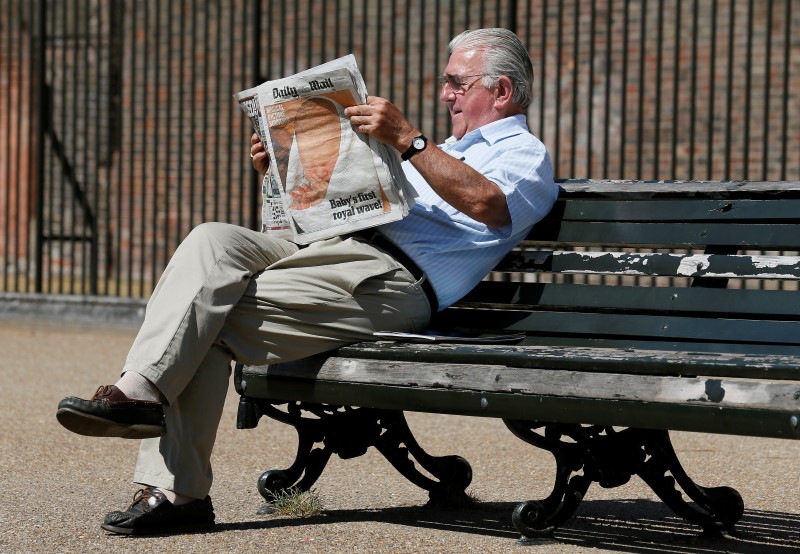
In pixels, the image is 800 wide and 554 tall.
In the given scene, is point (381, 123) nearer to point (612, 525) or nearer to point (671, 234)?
point (671, 234)

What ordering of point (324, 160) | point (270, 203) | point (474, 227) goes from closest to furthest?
point (324, 160), point (474, 227), point (270, 203)

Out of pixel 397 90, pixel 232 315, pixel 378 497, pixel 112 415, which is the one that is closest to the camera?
pixel 112 415

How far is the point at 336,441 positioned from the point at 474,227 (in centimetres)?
73

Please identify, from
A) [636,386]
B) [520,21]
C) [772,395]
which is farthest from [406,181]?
[520,21]

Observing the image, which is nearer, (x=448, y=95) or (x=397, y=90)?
(x=448, y=95)

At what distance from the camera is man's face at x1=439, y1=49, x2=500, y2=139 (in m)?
4.11

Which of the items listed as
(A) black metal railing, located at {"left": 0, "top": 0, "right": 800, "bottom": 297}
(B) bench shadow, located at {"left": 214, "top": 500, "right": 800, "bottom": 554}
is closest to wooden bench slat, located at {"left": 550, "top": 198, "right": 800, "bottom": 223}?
(B) bench shadow, located at {"left": 214, "top": 500, "right": 800, "bottom": 554}

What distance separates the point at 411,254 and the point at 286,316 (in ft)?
1.46

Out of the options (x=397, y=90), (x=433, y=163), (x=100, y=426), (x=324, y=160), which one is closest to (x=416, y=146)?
(x=433, y=163)

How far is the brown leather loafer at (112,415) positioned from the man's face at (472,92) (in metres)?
1.33

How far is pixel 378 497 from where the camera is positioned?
4301 mm

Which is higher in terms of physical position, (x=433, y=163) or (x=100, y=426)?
(x=433, y=163)

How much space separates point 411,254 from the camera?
12.9ft

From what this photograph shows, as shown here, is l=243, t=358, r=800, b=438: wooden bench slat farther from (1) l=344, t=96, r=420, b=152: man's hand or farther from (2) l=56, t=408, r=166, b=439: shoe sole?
(1) l=344, t=96, r=420, b=152: man's hand
